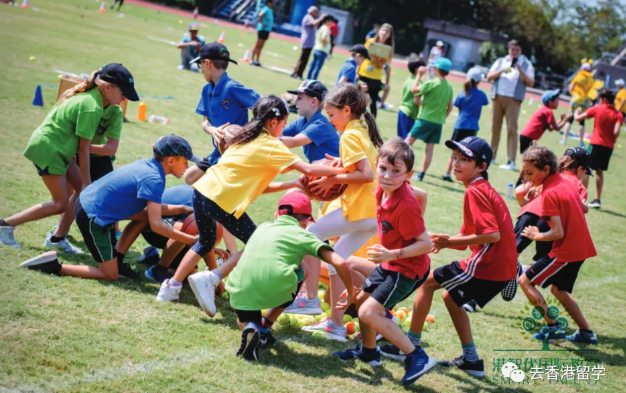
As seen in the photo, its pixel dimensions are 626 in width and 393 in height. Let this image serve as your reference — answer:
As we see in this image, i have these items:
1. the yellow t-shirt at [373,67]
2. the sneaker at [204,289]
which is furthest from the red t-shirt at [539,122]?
the sneaker at [204,289]

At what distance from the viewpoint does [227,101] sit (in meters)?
6.75

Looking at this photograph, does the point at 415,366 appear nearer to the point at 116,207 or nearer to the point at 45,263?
the point at 116,207

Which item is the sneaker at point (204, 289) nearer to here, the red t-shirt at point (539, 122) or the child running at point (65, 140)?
the child running at point (65, 140)

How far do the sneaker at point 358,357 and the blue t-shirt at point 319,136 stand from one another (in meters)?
1.96

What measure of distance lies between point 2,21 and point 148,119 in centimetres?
1263

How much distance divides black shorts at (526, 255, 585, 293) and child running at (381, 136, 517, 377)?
1.11 metres

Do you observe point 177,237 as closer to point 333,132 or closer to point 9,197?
point 333,132

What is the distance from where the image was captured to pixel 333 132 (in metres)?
6.04

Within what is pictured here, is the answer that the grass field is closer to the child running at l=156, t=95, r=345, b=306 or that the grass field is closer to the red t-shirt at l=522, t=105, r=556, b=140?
the child running at l=156, t=95, r=345, b=306

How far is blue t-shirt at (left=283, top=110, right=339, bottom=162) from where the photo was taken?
5965mm

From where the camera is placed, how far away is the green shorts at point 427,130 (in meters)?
12.2

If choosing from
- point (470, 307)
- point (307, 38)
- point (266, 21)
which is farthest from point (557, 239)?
point (266, 21)

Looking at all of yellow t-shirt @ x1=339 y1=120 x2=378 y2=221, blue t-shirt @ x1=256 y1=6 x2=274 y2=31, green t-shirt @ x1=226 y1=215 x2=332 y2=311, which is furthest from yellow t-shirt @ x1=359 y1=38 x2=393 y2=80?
green t-shirt @ x1=226 y1=215 x2=332 y2=311

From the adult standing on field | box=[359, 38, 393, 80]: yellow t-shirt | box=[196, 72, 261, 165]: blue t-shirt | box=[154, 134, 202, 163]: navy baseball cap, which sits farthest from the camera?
box=[359, 38, 393, 80]: yellow t-shirt
